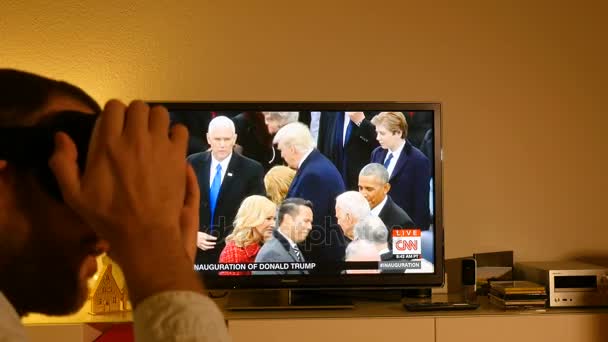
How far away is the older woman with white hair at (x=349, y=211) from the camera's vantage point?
222 cm

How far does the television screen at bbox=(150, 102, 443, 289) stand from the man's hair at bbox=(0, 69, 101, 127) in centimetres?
164

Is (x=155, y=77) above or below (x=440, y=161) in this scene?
above

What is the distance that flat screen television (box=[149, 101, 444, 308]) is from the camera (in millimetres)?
2211

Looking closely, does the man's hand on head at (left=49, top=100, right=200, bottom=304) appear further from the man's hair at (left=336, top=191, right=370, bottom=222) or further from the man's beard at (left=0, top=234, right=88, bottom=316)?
the man's hair at (left=336, top=191, right=370, bottom=222)

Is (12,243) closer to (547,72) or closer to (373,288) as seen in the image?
(373,288)

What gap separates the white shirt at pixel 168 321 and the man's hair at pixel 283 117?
5.81 ft

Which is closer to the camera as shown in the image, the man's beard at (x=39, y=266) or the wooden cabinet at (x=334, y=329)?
the man's beard at (x=39, y=266)

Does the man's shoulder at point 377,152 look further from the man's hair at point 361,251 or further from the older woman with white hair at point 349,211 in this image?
the man's hair at point 361,251

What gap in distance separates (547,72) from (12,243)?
2.51m

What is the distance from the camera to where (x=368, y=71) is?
8.38ft

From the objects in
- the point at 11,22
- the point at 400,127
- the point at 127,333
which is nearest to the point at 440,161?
the point at 400,127

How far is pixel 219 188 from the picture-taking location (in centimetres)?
221

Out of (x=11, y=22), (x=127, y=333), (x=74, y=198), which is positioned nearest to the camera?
(x=74, y=198)

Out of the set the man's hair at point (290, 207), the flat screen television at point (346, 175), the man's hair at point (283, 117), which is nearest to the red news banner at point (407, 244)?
the flat screen television at point (346, 175)
